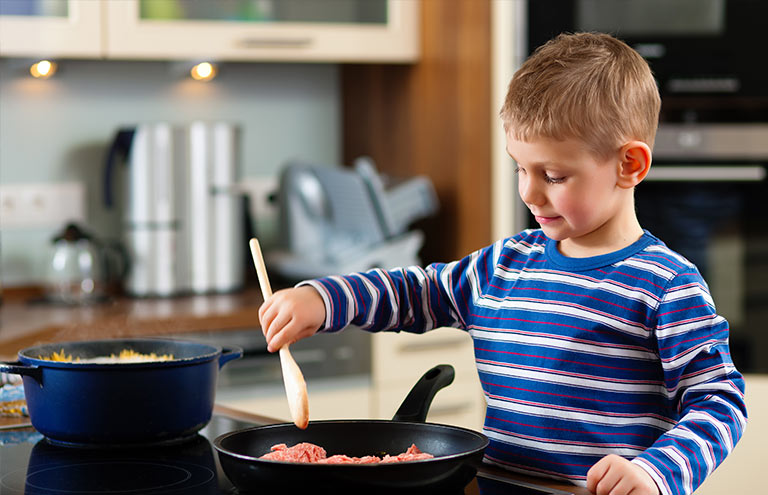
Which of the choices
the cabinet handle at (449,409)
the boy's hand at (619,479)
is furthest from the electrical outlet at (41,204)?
the boy's hand at (619,479)

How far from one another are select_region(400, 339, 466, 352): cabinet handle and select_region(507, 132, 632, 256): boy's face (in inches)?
55.2

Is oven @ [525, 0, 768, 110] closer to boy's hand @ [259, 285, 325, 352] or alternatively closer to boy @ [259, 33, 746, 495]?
boy @ [259, 33, 746, 495]

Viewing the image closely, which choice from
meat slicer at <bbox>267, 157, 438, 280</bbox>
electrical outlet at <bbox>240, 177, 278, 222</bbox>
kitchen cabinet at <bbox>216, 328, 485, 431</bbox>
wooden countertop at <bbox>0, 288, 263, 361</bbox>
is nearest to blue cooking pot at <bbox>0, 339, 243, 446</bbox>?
wooden countertop at <bbox>0, 288, 263, 361</bbox>

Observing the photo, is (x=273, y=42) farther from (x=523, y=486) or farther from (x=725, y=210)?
(x=523, y=486)

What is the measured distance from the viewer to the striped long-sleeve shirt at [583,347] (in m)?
0.88

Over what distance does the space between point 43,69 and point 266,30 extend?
1.91 ft

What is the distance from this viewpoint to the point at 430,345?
94.2 inches

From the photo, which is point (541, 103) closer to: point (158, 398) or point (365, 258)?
point (158, 398)

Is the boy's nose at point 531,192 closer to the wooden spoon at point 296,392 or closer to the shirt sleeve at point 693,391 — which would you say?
the shirt sleeve at point 693,391

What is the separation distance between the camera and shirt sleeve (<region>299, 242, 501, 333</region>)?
1077 millimetres

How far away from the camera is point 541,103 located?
961mm

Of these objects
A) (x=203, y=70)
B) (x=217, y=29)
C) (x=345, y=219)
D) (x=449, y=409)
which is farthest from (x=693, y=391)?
(x=203, y=70)

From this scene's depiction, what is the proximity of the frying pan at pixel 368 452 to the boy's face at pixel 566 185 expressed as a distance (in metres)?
0.18

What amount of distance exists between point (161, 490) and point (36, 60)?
192 centimetres
